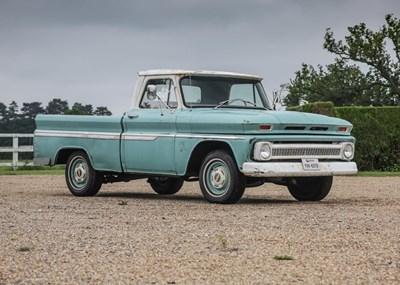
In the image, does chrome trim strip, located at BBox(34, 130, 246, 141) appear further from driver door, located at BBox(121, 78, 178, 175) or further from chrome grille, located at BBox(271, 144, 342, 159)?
chrome grille, located at BBox(271, 144, 342, 159)

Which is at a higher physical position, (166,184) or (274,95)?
(274,95)

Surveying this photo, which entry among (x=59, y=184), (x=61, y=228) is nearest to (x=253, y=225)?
(x=61, y=228)

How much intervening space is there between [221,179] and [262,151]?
0.73 meters

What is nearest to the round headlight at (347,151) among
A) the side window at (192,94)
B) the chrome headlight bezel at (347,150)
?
the chrome headlight bezel at (347,150)

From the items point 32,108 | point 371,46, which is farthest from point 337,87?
point 32,108

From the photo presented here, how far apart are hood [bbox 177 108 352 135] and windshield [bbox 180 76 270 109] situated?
0.30 meters

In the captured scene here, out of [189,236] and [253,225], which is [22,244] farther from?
[253,225]

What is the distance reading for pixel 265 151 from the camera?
11.8 m

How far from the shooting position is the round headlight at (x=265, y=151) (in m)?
11.7

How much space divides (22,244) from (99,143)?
5.88 meters

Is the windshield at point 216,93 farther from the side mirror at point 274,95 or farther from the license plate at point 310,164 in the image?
the license plate at point 310,164

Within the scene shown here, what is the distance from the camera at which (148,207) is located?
470 inches

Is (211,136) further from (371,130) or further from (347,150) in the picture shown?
(371,130)

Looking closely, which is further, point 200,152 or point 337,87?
point 337,87
